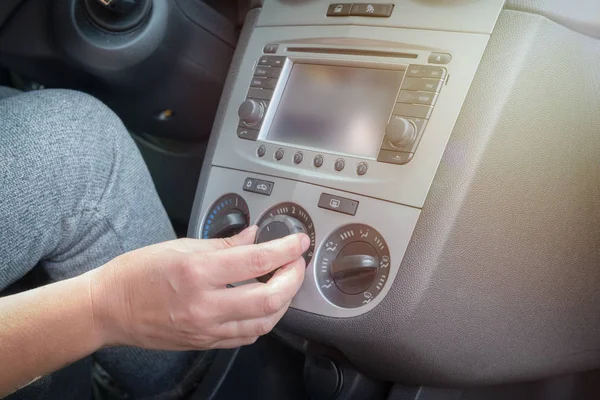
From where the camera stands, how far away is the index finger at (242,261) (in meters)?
0.51

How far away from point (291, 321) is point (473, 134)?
267mm

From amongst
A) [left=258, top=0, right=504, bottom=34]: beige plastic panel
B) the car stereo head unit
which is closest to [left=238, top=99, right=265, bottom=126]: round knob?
the car stereo head unit

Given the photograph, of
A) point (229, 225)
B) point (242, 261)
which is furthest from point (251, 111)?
point (242, 261)

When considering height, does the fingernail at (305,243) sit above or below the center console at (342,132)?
below

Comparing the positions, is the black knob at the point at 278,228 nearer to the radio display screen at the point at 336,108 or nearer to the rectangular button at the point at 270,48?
the radio display screen at the point at 336,108

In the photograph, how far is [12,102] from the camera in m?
0.72

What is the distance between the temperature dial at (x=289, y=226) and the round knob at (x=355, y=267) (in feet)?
0.12

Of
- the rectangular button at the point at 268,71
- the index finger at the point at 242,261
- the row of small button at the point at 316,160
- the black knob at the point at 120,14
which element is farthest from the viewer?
the black knob at the point at 120,14

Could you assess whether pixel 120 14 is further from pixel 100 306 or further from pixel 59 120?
pixel 100 306

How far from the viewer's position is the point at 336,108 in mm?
660

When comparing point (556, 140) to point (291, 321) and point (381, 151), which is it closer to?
point (381, 151)

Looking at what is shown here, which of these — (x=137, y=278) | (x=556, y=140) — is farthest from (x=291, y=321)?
(x=556, y=140)

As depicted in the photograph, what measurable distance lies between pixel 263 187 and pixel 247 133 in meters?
0.08

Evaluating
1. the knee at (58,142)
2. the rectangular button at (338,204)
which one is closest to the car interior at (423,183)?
the rectangular button at (338,204)
